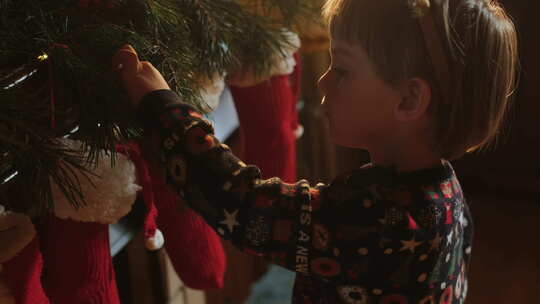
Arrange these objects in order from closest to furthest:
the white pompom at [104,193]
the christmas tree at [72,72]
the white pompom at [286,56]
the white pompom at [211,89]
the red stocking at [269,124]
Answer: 1. the christmas tree at [72,72]
2. the white pompom at [104,193]
3. the white pompom at [211,89]
4. the white pompom at [286,56]
5. the red stocking at [269,124]

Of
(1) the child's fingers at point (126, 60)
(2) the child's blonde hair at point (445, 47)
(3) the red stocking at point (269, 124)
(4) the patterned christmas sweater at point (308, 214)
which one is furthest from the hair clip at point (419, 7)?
(3) the red stocking at point (269, 124)

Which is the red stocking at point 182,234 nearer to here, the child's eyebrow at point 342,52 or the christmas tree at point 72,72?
the christmas tree at point 72,72

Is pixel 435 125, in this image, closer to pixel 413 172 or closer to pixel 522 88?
pixel 413 172

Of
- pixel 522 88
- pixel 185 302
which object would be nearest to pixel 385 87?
pixel 185 302

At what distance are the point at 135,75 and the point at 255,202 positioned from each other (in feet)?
0.54

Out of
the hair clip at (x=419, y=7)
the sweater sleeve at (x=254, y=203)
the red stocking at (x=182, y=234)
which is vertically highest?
the hair clip at (x=419, y=7)

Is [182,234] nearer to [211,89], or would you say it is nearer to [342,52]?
[211,89]


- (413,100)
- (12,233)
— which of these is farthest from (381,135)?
(12,233)

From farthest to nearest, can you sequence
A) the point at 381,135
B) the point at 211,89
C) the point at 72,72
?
the point at 211,89, the point at 381,135, the point at 72,72

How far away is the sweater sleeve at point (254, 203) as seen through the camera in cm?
58

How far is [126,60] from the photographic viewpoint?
1.87ft

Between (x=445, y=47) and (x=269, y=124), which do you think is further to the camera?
(x=269, y=124)

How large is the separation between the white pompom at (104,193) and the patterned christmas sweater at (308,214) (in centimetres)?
8

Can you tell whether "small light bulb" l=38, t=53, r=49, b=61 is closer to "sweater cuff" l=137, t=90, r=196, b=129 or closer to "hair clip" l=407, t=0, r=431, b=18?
"sweater cuff" l=137, t=90, r=196, b=129
